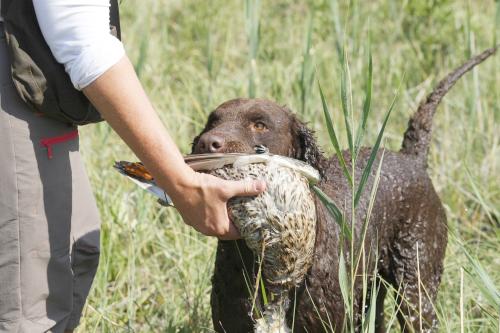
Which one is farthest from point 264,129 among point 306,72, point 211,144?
point 306,72

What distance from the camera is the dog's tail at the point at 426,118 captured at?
4145 mm

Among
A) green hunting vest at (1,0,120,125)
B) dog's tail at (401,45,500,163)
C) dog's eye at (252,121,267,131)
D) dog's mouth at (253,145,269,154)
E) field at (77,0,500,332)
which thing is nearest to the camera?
green hunting vest at (1,0,120,125)

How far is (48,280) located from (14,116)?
22.2 inches

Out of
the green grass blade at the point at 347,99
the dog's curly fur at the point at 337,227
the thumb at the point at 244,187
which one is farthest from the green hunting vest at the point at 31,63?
the green grass blade at the point at 347,99

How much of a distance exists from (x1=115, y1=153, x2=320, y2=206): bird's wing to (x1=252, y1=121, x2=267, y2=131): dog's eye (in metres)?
0.57

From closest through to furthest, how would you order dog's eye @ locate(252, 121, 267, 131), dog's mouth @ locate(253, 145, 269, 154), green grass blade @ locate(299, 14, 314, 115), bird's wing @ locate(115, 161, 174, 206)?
bird's wing @ locate(115, 161, 174, 206) → dog's mouth @ locate(253, 145, 269, 154) → dog's eye @ locate(252, 121, 267, 131) → green grass blade @ locate(299, 14, 314, 115)

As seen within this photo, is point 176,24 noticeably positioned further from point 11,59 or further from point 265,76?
point 11,59

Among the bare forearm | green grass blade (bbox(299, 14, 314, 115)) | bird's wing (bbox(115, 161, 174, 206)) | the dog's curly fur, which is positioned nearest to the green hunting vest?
the bare forearm

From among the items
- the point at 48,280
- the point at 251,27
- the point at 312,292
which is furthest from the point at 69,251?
the point at 251,27

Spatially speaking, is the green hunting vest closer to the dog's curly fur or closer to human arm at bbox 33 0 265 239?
human arm at bbox 33 0 265 239

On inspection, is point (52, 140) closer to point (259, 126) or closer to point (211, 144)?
point (211, 144)

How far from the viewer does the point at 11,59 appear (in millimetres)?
2404

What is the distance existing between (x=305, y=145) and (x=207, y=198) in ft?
3.56

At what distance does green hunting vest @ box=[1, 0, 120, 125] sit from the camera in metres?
2.39
